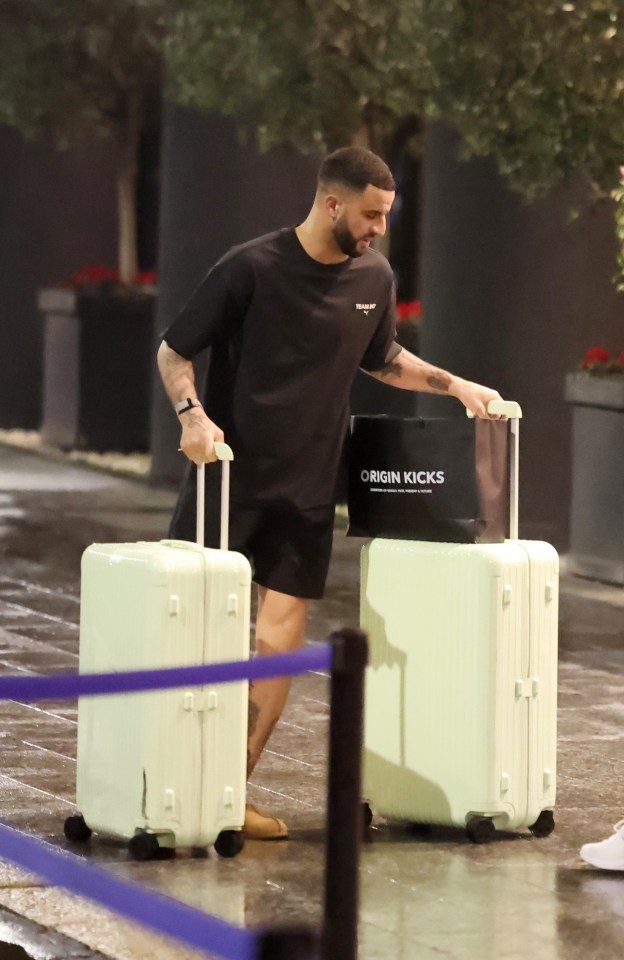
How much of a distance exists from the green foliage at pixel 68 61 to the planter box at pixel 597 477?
7.25 metres

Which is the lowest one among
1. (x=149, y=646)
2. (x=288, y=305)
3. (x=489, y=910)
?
(x=489, y=910)

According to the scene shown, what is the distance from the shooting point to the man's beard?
6.34m

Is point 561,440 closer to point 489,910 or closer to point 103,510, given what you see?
point 103,510

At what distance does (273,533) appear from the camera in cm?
653

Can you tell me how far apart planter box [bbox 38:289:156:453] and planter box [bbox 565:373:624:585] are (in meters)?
7.17

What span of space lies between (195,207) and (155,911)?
12.5m

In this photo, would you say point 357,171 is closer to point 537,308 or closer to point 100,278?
point 537,308

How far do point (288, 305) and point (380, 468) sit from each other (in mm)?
551

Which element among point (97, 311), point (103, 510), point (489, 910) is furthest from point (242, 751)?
point (97, 311)

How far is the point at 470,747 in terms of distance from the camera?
636cm

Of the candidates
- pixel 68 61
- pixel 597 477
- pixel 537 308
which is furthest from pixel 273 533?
pixel 68 61

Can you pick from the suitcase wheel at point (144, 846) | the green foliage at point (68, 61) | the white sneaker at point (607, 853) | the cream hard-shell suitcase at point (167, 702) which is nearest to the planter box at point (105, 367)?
the green foliage at point (68, 61)

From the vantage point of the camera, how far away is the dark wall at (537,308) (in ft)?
42.4

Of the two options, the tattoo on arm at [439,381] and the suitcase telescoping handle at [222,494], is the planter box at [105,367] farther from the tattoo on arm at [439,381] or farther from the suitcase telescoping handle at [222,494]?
the suitcase telescoping handle at [222,494]
